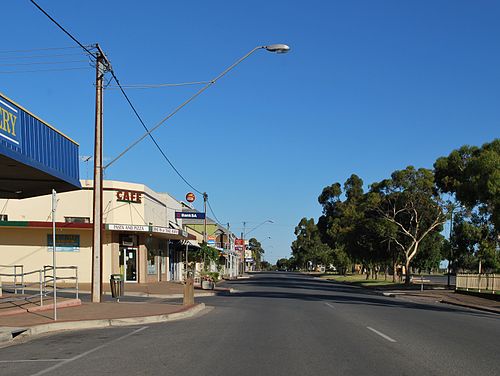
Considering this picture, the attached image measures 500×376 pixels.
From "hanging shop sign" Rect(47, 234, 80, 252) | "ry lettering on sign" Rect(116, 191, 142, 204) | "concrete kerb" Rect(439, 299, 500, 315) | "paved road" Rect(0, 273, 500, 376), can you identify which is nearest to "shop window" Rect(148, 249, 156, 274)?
"ry lettering on sign" Rect(116, 191, 142, 204)

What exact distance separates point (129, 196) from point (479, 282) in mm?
23910

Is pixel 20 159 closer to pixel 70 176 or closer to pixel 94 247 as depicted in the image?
pixel 70 176

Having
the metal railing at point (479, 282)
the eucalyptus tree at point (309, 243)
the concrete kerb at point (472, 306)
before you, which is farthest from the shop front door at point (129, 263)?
the eucalyptus tree at point (309, 243)

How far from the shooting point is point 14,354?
37.0 feet

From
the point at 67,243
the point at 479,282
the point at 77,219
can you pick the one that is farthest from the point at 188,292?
the point at 479,282

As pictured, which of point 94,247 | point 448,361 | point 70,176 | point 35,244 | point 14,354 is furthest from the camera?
point 35,244

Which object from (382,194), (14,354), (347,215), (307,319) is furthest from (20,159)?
(347,215)

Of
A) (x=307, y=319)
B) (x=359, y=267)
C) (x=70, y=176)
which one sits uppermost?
(x=70, y=176)

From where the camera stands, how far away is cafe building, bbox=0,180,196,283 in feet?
122

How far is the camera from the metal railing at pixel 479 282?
→ 3900cm

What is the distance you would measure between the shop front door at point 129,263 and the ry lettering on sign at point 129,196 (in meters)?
3.25

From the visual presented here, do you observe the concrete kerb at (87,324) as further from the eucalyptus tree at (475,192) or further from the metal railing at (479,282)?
the metal railing at (479,282)

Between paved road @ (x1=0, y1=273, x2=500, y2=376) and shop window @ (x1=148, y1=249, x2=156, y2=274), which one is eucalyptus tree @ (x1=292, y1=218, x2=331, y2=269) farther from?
paved road @ (x1=0, y1=273, x2=500, y2=376)

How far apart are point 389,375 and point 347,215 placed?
5846cm
